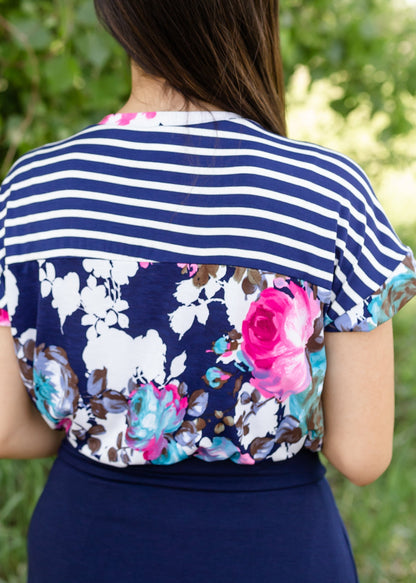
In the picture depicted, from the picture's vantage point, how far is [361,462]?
1126 mm

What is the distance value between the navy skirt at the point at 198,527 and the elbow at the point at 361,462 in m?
0.06

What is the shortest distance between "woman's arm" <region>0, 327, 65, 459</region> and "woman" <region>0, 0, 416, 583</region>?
0.04ft

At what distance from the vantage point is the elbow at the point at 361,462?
44.1 inches

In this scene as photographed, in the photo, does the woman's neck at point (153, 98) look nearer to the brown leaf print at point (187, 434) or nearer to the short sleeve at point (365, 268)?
the short sleeve at point (365, 268)

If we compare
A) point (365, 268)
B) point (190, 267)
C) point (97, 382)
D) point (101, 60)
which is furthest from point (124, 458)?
point (101, 60)

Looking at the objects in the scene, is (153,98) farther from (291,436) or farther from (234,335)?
(291,436)

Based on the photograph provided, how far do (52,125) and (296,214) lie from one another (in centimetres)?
140

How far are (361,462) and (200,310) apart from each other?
42cm

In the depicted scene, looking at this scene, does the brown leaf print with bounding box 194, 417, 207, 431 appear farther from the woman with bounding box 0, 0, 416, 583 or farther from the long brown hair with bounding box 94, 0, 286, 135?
the long brown hair with bounding box 94, 0, 286, 135

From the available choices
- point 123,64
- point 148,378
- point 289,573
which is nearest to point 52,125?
point 123,64

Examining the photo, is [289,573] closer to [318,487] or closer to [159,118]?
[318,487]

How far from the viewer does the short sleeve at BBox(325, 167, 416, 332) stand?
0.95 metres

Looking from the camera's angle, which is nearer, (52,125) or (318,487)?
(318,487)

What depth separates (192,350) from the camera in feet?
3.20
